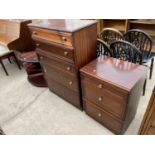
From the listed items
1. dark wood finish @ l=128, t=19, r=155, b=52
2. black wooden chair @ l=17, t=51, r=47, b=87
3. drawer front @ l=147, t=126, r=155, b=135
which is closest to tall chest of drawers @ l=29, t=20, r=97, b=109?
black wooden chair @ l=17, t=51, r=47, b=87

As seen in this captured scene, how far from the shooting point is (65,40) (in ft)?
4.25

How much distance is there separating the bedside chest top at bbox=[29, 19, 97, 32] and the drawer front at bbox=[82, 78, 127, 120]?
549mm

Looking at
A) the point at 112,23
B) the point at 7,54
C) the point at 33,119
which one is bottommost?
the point at 33,119

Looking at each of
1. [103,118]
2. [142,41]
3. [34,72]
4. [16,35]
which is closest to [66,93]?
[103,118]

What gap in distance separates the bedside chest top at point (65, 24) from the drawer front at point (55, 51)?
0.20 metres

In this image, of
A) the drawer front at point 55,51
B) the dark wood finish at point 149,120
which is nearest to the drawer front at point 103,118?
the dark wood finish at point 149,120

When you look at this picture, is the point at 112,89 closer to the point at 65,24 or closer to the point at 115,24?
the point at 65,24

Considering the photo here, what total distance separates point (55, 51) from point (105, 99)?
0.74 meters

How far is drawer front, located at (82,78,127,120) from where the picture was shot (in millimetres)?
1202

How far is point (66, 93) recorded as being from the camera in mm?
1849

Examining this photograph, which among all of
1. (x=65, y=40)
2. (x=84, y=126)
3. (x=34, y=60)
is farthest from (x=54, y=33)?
(x=84, y=126)

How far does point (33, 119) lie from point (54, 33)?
115cm

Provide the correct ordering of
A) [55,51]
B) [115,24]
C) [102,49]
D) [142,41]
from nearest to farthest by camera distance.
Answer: [55,51], [102,49], [142,41], [115,24]

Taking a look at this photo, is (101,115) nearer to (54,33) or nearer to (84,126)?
(84,126)
